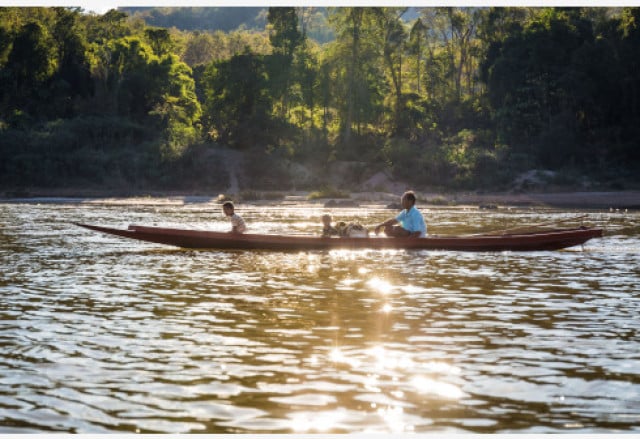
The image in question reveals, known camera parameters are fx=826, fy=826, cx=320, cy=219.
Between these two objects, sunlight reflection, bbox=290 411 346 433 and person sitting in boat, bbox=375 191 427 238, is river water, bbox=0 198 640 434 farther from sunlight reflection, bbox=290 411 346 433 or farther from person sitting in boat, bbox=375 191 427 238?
person sitting in boat, bbox=375 191 427 238

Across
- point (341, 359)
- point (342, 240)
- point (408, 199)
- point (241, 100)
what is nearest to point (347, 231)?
point (342, 240)

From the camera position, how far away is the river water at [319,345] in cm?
629

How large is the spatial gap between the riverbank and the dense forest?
1770 mm

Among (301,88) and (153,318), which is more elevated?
(301,88)

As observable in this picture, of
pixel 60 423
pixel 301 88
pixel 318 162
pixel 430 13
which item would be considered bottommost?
pixel 60 423

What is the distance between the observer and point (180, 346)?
8.55m

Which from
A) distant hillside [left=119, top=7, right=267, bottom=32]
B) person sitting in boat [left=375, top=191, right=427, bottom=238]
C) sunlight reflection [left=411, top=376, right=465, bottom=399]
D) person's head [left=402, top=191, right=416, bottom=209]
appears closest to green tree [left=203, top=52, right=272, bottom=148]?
person sitting in boat [left=375, top=191, right=427, bottom=238]

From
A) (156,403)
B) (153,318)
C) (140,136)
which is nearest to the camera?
(156,403)

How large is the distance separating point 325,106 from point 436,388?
51.0 meters

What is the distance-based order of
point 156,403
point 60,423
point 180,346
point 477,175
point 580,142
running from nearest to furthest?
point 60,423 → point 156,403 → point 180,346 → point 477,175 → point 580,142

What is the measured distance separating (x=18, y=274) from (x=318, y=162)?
128 ft

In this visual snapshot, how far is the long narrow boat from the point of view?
17625 millimetres

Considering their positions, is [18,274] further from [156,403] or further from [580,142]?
[580,142]

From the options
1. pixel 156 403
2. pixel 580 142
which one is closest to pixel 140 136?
pixel 580 142
